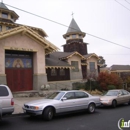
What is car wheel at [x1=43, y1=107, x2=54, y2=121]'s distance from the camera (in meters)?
8.16

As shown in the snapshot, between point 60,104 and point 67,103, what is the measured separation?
508 mm

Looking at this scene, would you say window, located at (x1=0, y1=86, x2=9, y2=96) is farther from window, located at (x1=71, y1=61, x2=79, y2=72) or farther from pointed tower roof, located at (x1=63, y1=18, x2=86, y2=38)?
pointed tower roof, located at (x1=63, y1=18, x2=86, y2=38)

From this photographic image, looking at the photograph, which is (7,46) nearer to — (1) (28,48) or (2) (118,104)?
(1) (28,48)

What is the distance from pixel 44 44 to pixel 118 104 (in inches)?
414

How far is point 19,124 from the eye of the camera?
759cm

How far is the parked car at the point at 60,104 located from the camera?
820cm

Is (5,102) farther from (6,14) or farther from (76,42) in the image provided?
(76,42)

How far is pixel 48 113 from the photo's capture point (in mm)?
8227

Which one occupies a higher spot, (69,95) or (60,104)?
(69,95)

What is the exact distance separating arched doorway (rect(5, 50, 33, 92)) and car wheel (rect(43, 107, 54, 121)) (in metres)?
9.70

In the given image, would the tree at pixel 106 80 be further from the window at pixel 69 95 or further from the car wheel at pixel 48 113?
the car wheel at pixel 48 113

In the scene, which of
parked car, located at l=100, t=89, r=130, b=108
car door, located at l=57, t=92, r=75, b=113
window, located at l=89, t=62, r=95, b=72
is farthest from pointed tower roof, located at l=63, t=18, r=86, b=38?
car door, located at l=57, t=92, r=75, b=113

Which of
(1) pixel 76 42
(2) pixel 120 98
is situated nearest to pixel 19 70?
(2) pixel 120 98

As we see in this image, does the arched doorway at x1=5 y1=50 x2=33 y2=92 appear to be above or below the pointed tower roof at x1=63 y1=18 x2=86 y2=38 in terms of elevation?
below
